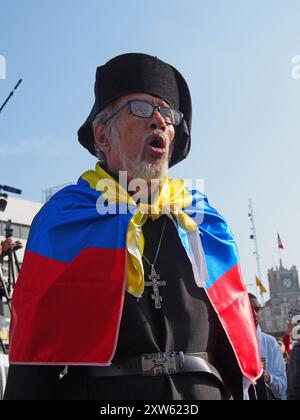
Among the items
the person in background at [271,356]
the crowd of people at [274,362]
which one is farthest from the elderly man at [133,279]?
the person in background at [271,356]

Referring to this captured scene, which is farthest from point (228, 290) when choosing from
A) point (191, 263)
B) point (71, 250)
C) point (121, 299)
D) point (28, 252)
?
point (28, 252)

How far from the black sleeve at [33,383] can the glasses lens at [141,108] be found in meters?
1.24

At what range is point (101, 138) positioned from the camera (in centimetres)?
298

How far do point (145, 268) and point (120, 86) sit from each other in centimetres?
98

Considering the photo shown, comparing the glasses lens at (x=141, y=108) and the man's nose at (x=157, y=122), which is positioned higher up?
the glasses lens at (x=141, y=108)

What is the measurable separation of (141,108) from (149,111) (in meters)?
0.04

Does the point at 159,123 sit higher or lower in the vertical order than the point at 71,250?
higher

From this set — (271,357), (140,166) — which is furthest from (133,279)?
(271,357)

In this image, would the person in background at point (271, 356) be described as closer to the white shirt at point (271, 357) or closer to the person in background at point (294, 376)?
the white shirt at point (271, 357)

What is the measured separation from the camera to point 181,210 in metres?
2.79

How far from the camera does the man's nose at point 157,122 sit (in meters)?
2.76
